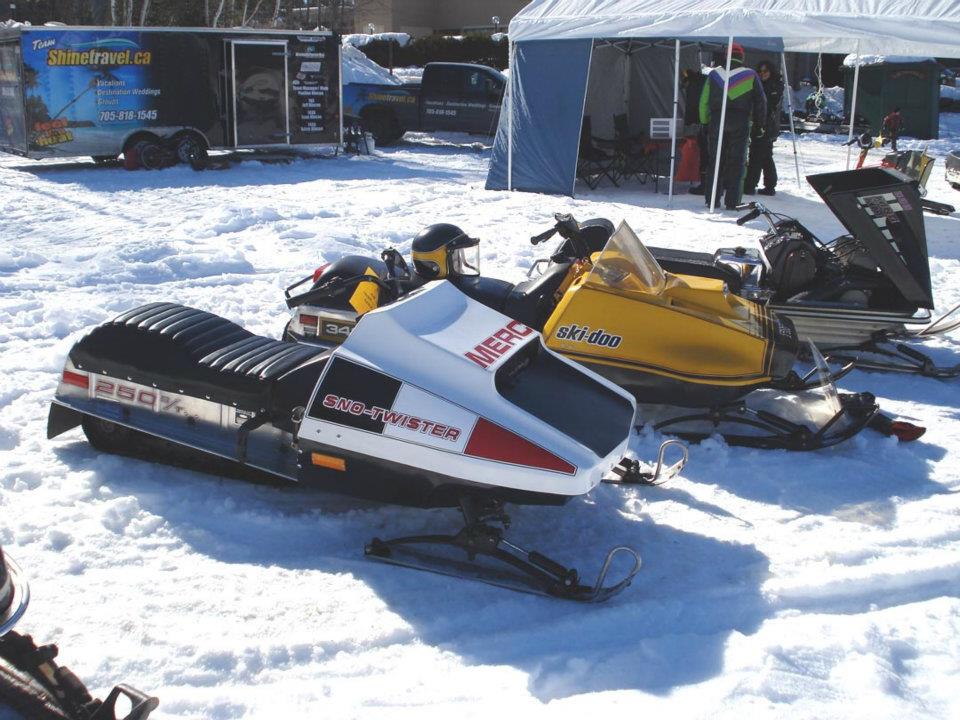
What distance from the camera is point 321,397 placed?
3.61m

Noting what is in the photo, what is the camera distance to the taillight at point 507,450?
332cm

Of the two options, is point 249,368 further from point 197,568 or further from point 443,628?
point 443,628

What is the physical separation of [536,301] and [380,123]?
13.7 metres

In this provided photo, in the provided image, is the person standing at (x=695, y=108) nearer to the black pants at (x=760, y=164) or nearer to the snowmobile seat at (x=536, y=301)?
the black pants at (x=760, y=164)

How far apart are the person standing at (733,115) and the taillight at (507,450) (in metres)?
8.40

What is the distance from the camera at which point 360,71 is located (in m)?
20.0

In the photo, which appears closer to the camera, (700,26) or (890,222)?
(890,222)

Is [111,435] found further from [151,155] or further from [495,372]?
[151,155]

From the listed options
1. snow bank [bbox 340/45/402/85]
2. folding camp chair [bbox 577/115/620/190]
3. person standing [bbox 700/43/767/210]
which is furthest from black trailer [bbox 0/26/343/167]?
person standing [bbox 700/43/767/210]

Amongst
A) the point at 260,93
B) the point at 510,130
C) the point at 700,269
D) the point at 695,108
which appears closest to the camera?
the point at 700,269

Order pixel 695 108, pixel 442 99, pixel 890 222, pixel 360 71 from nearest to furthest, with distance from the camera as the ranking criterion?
pixel 890 222
pixel 695 108
pixel 442 99
pixel 360 71

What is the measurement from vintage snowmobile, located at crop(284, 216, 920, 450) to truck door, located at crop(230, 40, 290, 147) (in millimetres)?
10439

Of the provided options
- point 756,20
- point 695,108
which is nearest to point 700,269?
point 756,20

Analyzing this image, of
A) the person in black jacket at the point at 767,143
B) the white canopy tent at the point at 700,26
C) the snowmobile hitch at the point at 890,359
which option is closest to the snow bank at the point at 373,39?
the white canopy tent at the point at 700,26
